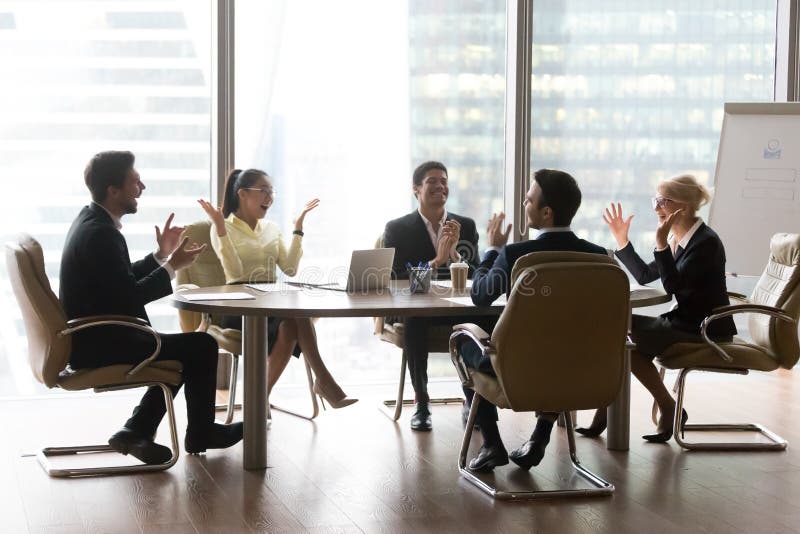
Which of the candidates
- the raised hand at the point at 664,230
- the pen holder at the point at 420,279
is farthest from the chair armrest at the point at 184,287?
the raised hand at the point at 664,230

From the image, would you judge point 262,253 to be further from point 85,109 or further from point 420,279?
point 85,109

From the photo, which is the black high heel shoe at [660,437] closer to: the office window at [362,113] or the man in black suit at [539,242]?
the man in black suit at [539,242]

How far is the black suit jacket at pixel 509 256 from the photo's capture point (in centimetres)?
382

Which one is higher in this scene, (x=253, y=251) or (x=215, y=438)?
(x=253, y=251)

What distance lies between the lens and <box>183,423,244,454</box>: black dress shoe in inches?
174

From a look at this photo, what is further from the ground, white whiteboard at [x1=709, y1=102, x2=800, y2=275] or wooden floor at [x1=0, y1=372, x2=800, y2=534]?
white whiteboard at [x1=709, y1=102, x2=800, y2=275]

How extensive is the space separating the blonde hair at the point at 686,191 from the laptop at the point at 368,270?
4.47 ft

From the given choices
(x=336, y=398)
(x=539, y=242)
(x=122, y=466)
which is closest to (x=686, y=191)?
(x=539, y=242)

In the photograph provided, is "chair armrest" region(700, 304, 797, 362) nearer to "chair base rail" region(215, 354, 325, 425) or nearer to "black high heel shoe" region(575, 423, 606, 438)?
"black high heel shoe" region(575, 423, 606, 438)

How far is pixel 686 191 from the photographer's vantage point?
473cm

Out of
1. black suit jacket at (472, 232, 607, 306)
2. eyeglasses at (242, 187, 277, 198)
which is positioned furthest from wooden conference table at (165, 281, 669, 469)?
eyeglasses at (242, 187, 277, 198)

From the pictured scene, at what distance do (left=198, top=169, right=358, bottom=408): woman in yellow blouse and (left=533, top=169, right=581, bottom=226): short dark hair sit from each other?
155 cm

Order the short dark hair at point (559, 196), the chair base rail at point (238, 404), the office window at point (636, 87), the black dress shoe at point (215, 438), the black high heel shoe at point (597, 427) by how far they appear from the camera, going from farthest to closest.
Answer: the office window at point (636, 87) → the chair base rail at point (238, 404) → the black high heel shoe at point (597, 427) → the black dress shoe at point (215, 438) → the short dark hair at point (559, 196)

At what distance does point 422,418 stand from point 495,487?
1112mm
